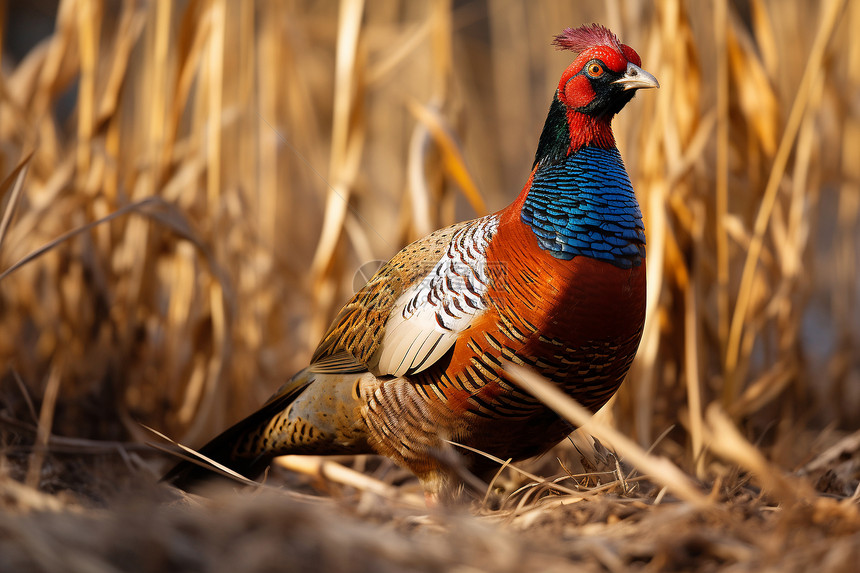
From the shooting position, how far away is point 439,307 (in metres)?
2.29

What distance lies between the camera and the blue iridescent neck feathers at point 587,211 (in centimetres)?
219

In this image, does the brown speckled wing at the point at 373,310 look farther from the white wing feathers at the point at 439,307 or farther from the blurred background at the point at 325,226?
the blurred background at the point at 325,226

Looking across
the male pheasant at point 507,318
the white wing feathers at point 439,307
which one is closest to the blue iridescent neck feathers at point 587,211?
the male pheasant at point 507,318

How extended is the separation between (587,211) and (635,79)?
492mm

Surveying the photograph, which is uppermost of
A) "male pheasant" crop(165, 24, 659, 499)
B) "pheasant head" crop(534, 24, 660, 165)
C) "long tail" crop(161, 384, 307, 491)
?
"pheasant head" crop(534, 24, 660, 165)

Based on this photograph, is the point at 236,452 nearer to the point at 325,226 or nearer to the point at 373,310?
the point at 373,310

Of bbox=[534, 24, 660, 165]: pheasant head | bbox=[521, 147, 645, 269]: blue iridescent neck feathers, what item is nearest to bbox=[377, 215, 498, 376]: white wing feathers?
bbox=[521, 147, 645, 269]: blue iridescent neck feathers

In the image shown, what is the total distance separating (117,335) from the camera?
128 inches

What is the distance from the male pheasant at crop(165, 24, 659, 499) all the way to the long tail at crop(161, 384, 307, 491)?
0.02 m

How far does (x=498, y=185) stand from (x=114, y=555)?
19.1ft

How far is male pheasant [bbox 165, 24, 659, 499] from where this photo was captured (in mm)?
2141

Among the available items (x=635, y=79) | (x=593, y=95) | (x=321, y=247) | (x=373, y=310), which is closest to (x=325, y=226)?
(x=321, y=247)

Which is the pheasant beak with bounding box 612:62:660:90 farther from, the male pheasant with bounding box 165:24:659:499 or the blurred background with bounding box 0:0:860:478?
the blurred background with bounding box 0:0:860:478

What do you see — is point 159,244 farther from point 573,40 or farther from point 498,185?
point 498,185
